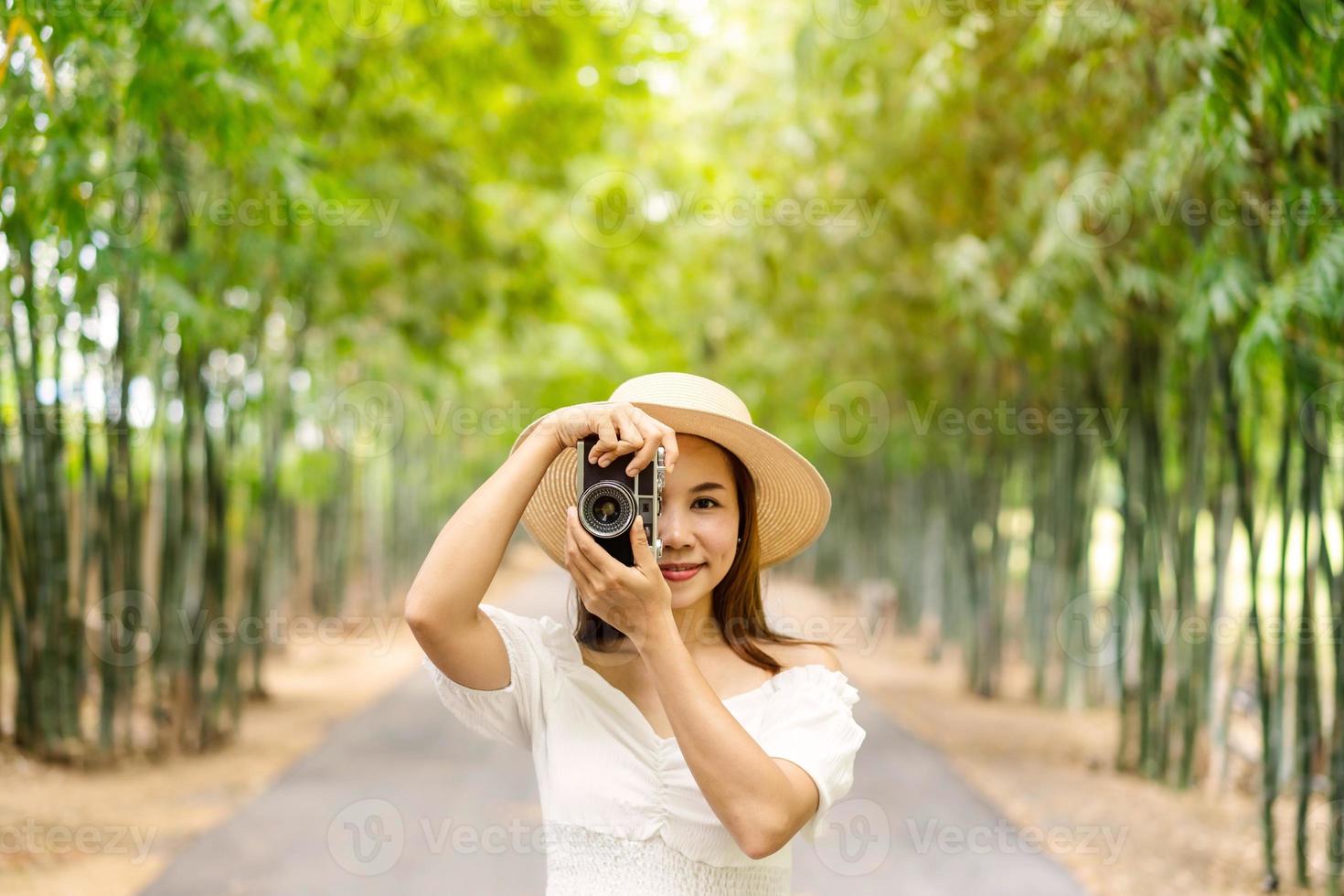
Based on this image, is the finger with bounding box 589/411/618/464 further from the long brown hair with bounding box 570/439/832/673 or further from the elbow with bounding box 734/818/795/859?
the elbow with bounding box 734/818/795/859

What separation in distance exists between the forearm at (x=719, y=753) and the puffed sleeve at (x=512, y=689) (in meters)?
0.34

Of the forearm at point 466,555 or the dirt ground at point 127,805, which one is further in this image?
the dirt ground at point 127,805

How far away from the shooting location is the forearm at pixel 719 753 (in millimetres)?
1707

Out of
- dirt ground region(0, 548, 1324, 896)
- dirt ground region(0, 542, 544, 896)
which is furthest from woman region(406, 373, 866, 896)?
dirt ground region(0, 542, 544, 896)

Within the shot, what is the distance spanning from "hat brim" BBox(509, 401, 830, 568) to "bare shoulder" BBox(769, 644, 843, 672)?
0.76ft

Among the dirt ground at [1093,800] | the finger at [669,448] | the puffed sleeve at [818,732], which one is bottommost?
the dirt ground at [1093,800]

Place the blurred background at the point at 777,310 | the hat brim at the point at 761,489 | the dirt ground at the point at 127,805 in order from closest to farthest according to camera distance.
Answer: the hat brim at the point at 761,489 → the blurred background at the point at 777,310 → the dirt ground at the point at 127,805

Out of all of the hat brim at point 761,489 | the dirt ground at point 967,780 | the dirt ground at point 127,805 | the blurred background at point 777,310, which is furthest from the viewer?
the dirt ground at point 967,780

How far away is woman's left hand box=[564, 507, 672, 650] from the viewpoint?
1.72 m

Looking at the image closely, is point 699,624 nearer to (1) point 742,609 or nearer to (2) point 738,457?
(1) point 742,609

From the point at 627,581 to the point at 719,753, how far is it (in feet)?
0.84

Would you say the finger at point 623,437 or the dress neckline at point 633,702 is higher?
the finger at point 623,437

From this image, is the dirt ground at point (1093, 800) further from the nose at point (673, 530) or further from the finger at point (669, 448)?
the finger at point (669, 448)

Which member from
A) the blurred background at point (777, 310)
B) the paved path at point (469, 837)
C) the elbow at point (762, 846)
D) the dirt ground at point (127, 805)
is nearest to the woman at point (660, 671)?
the elbow at point (762, 846)
